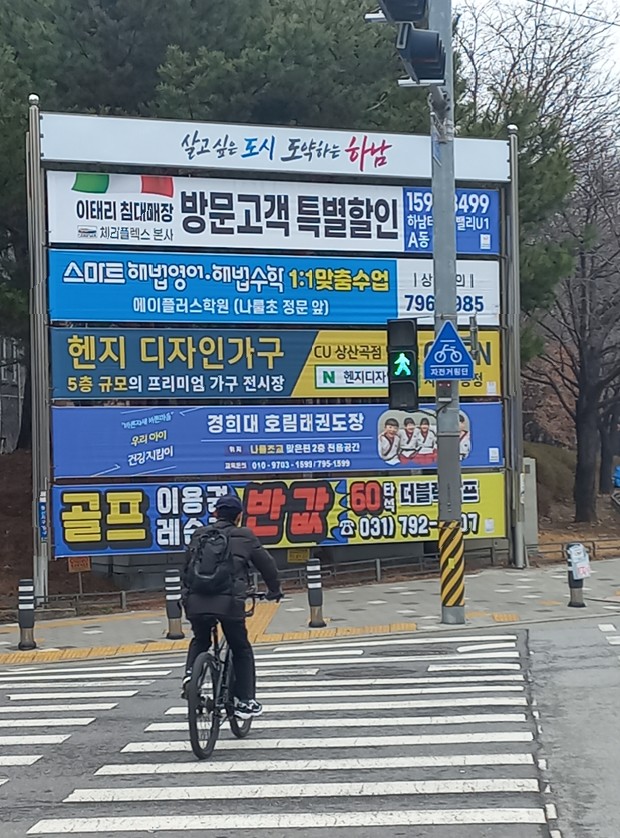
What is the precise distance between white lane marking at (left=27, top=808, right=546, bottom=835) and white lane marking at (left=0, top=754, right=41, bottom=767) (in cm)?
181

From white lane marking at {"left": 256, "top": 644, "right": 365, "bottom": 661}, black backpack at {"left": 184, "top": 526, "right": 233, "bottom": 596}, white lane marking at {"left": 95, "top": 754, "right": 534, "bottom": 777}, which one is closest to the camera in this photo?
white lane marking at {"left": 95, "top": 754, "right": 534, "bottom": 777}

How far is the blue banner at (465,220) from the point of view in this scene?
2298 centimetres

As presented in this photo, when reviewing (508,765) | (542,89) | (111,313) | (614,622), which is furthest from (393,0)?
(542,89)

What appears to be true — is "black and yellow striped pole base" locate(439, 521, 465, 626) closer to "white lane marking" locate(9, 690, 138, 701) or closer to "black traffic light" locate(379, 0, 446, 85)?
"white lane marking" locate(9, 690, 138, 701)

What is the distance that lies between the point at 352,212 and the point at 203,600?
50.1 ft

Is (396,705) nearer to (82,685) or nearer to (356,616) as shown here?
(82,685)

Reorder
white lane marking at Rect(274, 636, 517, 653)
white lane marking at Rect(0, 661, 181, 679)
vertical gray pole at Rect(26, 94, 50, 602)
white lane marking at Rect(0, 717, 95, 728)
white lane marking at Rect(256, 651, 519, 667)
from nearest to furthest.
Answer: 1. white lane marking at Rect(0, 717, 95, 728)
2. white lane marking at Rect(256, 651, 519, 667)
3. white lane marking at Rect(0, 661, 181, 679)
4. white lane marking at Rect(274, 636, 517, 653)
5. vertical gray pole at Rect(26, 94, 50, 602)

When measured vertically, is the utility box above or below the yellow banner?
below

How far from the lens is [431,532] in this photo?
2291cm

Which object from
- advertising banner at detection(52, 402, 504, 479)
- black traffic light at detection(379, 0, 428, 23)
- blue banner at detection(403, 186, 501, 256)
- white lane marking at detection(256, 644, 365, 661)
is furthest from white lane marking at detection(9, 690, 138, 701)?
blue banner at detection(403, 186, 501, 256)

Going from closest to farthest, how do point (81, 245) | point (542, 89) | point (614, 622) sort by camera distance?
point (614, 622) < point (81, 245) < point (542, 89)

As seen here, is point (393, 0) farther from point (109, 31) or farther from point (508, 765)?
point (109, 31)

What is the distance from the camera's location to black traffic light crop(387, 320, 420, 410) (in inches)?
648

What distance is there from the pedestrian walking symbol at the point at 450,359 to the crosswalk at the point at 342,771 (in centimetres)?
561
